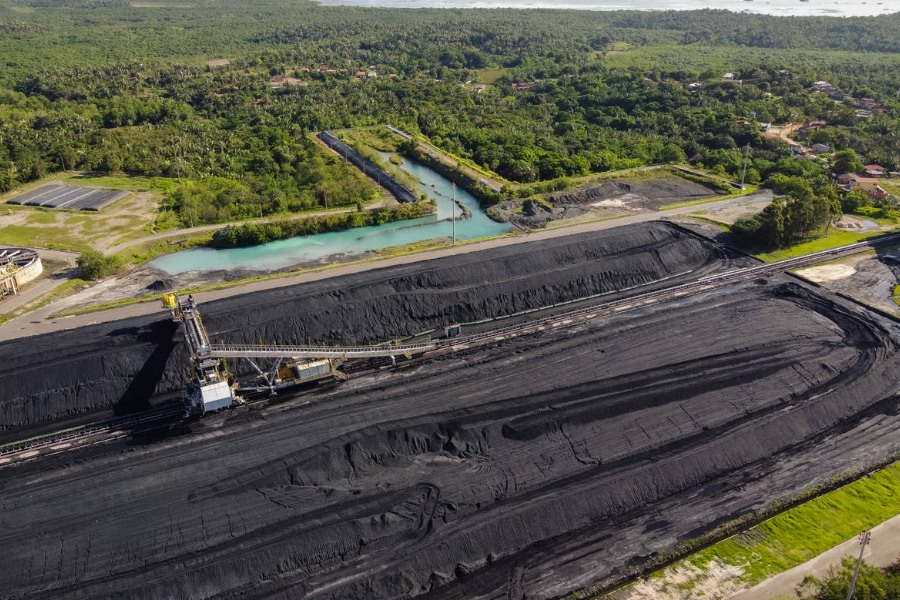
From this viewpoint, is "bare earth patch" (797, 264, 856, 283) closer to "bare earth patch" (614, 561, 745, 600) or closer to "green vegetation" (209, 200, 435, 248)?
"bare earth patch" (614, 561, 745, 600)

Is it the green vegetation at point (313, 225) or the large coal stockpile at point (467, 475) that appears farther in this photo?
the green vegetation at point (313, 225)

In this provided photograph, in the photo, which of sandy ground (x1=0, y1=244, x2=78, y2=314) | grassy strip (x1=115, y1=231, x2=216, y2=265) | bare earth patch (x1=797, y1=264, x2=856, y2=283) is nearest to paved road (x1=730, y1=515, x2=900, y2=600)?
bare earth patch (x1=797, y1=264, x2=856, y2=283)

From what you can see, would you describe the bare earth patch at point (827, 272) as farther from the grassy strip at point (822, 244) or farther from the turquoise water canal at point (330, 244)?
the turquoise water canal at point (330, 244)

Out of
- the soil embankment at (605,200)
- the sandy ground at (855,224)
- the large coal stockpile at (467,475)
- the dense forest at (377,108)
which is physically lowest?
the large coal stockpile at (467,475)

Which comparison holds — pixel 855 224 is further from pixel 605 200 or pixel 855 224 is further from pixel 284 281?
pixel 284 281

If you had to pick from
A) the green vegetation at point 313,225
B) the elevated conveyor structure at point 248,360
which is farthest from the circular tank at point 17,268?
the elevated conveyor structure at point 248,360

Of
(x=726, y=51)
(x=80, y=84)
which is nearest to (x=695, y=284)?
(x=80, y=84)

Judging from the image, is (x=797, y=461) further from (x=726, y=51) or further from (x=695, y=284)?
(x=726, y=51)
